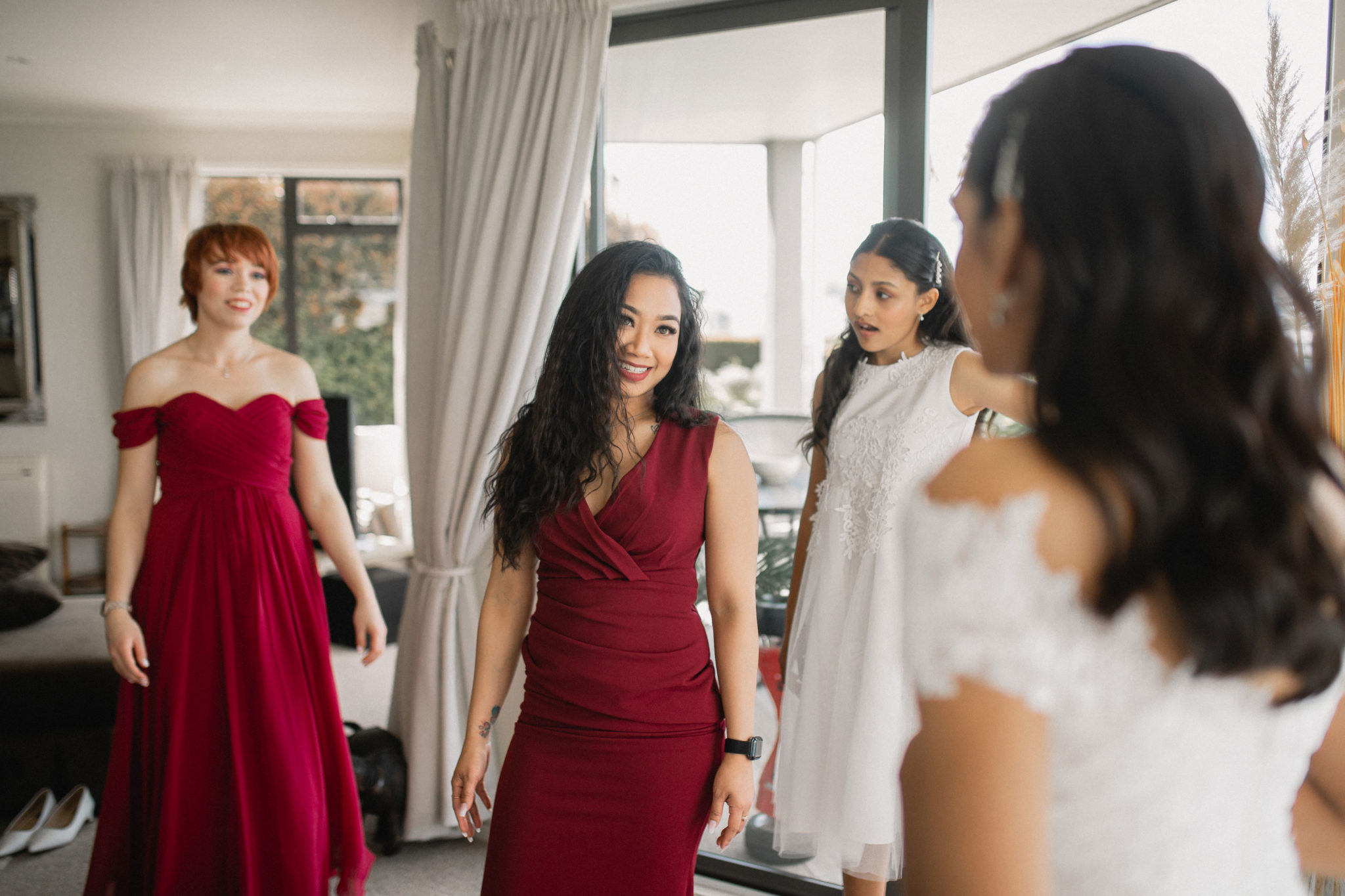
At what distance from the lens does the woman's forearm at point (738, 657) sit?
1.54 meters

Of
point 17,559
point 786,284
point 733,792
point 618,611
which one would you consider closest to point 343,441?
point 17,559

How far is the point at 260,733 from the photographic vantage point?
2.11 meters

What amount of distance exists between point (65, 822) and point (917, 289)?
2981 millimetres

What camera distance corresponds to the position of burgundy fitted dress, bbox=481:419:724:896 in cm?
144

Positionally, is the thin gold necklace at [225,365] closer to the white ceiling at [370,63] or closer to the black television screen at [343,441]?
the white ceiling at [370,63]

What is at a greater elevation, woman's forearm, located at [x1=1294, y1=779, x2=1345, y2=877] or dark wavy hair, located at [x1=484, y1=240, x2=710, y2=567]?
dark wavy hair, located at [x1=484, y1=240, x2=710, y2=567]

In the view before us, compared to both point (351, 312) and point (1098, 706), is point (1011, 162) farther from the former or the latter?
point (351, 312)

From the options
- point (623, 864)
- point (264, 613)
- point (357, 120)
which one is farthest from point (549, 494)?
point (357, 120)

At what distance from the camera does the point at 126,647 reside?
198 cm

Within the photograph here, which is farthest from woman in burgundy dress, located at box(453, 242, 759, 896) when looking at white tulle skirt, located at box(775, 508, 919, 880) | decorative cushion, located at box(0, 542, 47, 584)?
decorative cushion, located at box(0, 542, 47, 584)

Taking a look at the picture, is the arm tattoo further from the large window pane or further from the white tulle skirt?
the large window pane

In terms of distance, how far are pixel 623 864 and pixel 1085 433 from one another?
1.22 meters

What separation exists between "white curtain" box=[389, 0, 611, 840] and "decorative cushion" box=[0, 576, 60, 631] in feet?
4.72

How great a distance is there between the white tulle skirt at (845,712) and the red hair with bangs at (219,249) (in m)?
1.56
